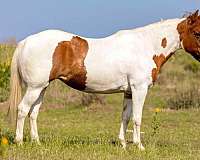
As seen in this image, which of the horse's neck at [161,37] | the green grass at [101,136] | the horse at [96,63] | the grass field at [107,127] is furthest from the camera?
the horse's neck at [161,37]

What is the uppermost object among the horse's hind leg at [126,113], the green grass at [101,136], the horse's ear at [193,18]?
the horse's ear at [193,18]

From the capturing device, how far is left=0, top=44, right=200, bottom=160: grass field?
8.52 meters

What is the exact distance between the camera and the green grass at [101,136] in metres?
8.40

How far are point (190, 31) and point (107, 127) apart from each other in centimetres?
536

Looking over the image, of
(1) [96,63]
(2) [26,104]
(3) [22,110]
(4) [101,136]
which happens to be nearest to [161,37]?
(1) [96,63]

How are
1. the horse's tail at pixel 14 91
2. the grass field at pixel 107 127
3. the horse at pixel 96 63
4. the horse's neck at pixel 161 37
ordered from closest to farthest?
1. the grass field at pixel 107 127
2. the horse at pixel 96 63
3. the horse's tail at pixel 14 91
4. the horse's neck at pixel 161 37

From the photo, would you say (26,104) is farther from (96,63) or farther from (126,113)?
(126,113)

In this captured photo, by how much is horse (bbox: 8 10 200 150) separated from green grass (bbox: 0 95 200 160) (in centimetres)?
56

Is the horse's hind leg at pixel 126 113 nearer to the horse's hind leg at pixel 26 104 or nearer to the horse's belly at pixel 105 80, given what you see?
the horse's belly at pixel 105 80

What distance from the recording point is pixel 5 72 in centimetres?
1938

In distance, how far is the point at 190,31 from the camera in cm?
986

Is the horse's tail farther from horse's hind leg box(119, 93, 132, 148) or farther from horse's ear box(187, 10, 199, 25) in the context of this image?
horse's ear box(187, 10, 199, 25)

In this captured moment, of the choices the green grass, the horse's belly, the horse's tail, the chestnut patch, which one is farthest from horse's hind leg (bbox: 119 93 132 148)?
the horse's tail

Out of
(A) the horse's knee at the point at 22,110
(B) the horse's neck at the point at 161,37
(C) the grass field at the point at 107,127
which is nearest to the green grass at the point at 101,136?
(C) the grass field at the point at 107,127
